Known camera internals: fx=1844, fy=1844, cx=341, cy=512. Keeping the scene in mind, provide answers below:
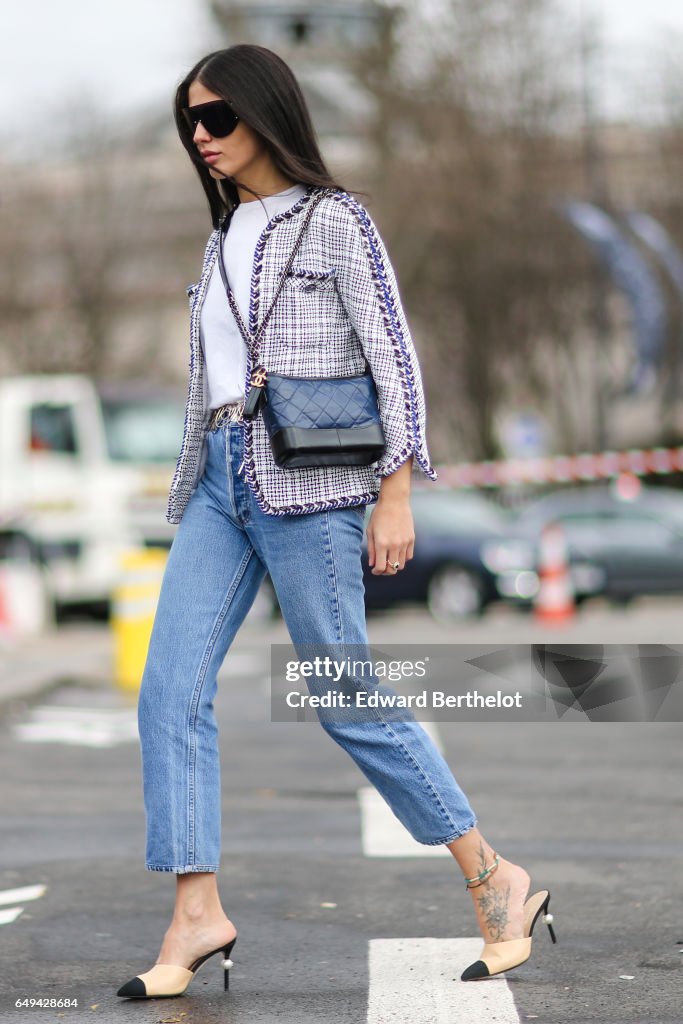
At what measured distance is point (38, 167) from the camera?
122 ft

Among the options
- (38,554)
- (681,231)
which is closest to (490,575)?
(38,554)

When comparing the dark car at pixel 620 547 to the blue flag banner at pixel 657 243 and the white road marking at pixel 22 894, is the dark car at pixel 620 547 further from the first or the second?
the white road marking at pixel 22 894

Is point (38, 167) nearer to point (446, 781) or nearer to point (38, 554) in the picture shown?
point (38, 554)

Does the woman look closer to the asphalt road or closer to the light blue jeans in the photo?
the light blue jeans

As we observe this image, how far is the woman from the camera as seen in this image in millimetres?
3666

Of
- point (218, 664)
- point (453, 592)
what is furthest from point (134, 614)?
point (453, 592)

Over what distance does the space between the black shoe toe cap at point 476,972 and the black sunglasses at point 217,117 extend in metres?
1.78

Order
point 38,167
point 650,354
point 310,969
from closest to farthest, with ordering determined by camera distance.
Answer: point 310,969 → point 650,354 → point 38,167

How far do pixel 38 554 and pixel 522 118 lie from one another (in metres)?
18.7

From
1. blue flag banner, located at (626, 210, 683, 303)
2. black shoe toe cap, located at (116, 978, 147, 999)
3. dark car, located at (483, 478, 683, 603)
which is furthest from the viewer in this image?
blue flag banner, located at (626, 210, 683, 303)

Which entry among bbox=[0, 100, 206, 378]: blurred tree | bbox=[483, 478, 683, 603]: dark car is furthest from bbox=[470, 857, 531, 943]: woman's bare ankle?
bbox=[0, 100, 206, 378]: blurred tree

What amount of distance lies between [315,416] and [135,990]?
118cm

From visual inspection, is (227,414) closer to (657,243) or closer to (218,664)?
(218,664)

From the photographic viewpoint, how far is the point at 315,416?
143 inches
